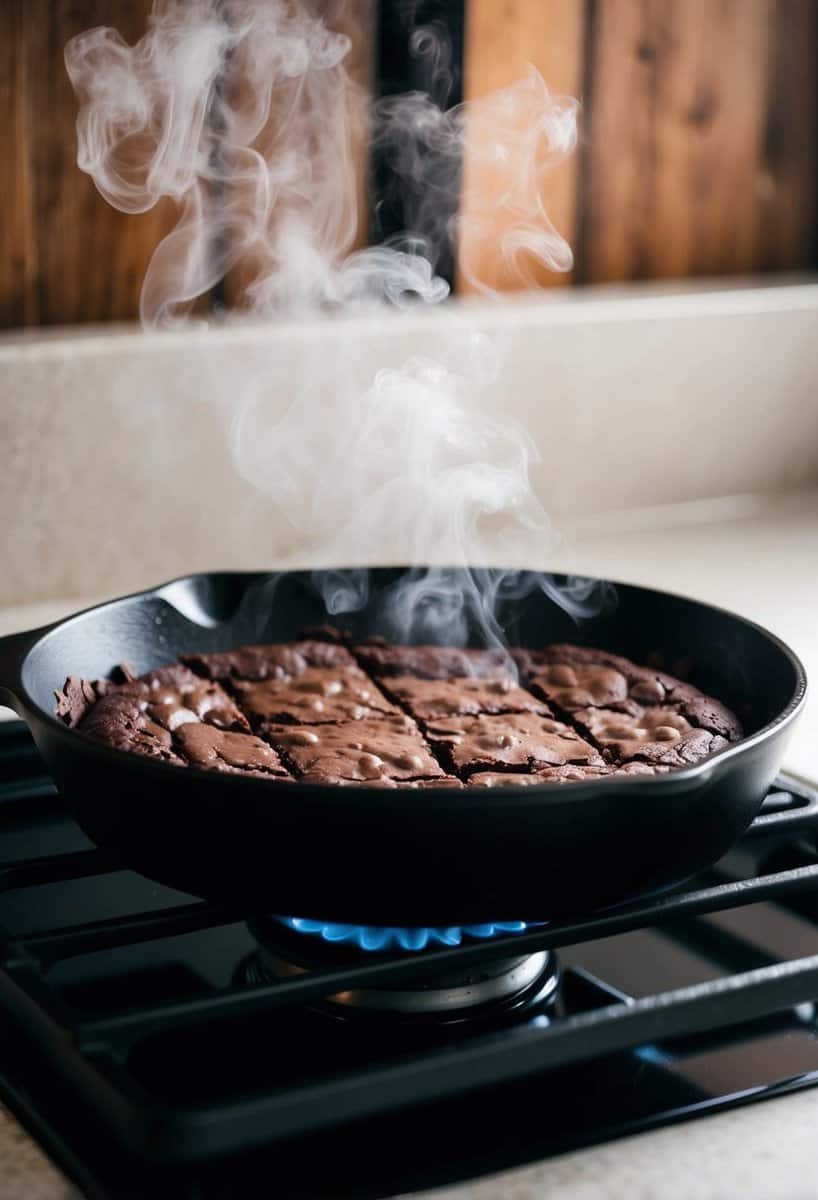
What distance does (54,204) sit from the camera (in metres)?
1.79

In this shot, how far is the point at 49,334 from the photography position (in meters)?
1.80

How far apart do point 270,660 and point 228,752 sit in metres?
0.22

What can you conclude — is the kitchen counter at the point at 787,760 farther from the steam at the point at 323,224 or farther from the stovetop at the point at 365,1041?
the steam at the point at 323,224

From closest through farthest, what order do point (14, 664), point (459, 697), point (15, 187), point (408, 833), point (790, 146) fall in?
1. point (408, 833)
2. point (14, 664)
3. point (459, 697)
4. point (15, 187)
5. point (790, 146)

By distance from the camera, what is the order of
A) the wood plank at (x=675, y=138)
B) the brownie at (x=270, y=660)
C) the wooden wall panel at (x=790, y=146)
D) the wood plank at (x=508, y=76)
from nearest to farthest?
the brownie at (x=270, y=660), the wood plank at (x=508, y=76), the wood plank at (x=675, y=138), the wooden wall panel at (x=790, y=146)

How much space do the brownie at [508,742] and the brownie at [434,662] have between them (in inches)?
4.5

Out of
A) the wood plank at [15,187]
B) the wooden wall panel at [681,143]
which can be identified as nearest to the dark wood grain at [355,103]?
the wood plank at [15,187]

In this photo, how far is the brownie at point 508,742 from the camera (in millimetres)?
1156

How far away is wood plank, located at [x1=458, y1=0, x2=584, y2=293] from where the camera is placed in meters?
2.07

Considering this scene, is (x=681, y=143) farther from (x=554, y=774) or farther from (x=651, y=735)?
(x=554, y=774)

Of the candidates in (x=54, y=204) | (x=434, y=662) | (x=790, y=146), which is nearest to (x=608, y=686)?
(x=434, y=662)

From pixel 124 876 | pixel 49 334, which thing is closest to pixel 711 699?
pixel 124 876

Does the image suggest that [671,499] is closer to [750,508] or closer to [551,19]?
[750,508]

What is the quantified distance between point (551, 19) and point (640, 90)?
18 cm
